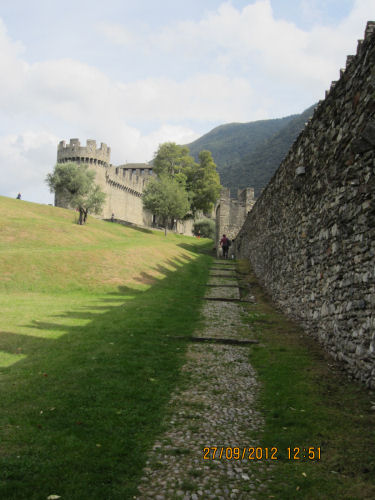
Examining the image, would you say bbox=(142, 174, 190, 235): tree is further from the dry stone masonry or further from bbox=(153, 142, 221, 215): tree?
the dry stone masonry

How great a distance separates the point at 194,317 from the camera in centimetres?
1059

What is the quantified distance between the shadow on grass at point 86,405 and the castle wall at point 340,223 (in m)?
2.64

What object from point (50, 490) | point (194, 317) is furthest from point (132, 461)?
point (194, 317)

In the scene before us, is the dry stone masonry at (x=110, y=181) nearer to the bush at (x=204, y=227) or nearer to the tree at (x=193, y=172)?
the bush at (x=204, y=227)

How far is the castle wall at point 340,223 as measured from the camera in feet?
17.4

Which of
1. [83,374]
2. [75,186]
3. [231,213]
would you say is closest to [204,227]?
[75,186]

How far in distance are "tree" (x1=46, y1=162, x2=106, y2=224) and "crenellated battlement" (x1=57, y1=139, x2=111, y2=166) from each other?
1537 cm

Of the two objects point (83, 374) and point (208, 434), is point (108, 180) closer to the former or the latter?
point (83, 374)

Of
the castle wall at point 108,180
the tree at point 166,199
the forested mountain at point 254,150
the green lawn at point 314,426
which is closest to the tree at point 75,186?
the tree at point 166,199

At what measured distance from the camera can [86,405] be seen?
467cm

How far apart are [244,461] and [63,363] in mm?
3752

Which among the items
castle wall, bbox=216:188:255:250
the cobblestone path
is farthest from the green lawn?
castle wall, bbox=216:188:255:250

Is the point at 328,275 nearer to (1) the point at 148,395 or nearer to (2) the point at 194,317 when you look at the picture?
(1) the point at 148,395

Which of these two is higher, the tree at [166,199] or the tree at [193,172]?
the tree at [193,172]
